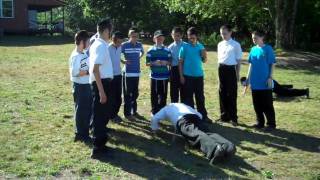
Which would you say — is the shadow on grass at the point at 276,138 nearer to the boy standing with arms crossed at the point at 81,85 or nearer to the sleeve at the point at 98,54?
the boy standing with arms crossed at the point at 81,85

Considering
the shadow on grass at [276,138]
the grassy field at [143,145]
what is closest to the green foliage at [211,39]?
the grassy field at [143,145]

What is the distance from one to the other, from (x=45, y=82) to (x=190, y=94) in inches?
259

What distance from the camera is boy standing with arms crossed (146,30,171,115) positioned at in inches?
379

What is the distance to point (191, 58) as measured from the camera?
9570 millimetres

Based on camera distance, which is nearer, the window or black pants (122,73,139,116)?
black pants (122,73,139,116)

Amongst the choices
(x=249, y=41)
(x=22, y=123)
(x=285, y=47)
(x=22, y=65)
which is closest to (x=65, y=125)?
(x=22, y=123)

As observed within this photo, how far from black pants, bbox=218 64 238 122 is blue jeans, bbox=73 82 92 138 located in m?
2.82

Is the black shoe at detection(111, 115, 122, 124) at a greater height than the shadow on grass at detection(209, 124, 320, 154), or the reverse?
the black shoe at detection(111, 115, 122, 124)

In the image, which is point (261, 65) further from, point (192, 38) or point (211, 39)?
point (211, 39)

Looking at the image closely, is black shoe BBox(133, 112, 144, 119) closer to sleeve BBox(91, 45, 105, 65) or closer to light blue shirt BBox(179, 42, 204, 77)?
light blue shirt BBox(179, 42, 204, 77)

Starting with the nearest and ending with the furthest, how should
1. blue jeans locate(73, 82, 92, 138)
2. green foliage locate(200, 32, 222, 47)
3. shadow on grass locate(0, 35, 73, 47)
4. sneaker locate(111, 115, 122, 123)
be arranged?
blue jeans locate(73, 82, 92, 138)
sneaker locate(111, 115, 122, 123)
shadow on grass locate(0, 35, 73, 47)
green foliage locate(200, 32, 222, 47)

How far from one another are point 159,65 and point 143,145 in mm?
1923

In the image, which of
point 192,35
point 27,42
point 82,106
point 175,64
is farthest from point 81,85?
point 27,42

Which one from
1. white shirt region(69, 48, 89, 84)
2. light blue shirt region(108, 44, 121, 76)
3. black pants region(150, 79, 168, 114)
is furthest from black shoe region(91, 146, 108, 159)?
black pants region(150, 79, 168, 114)
